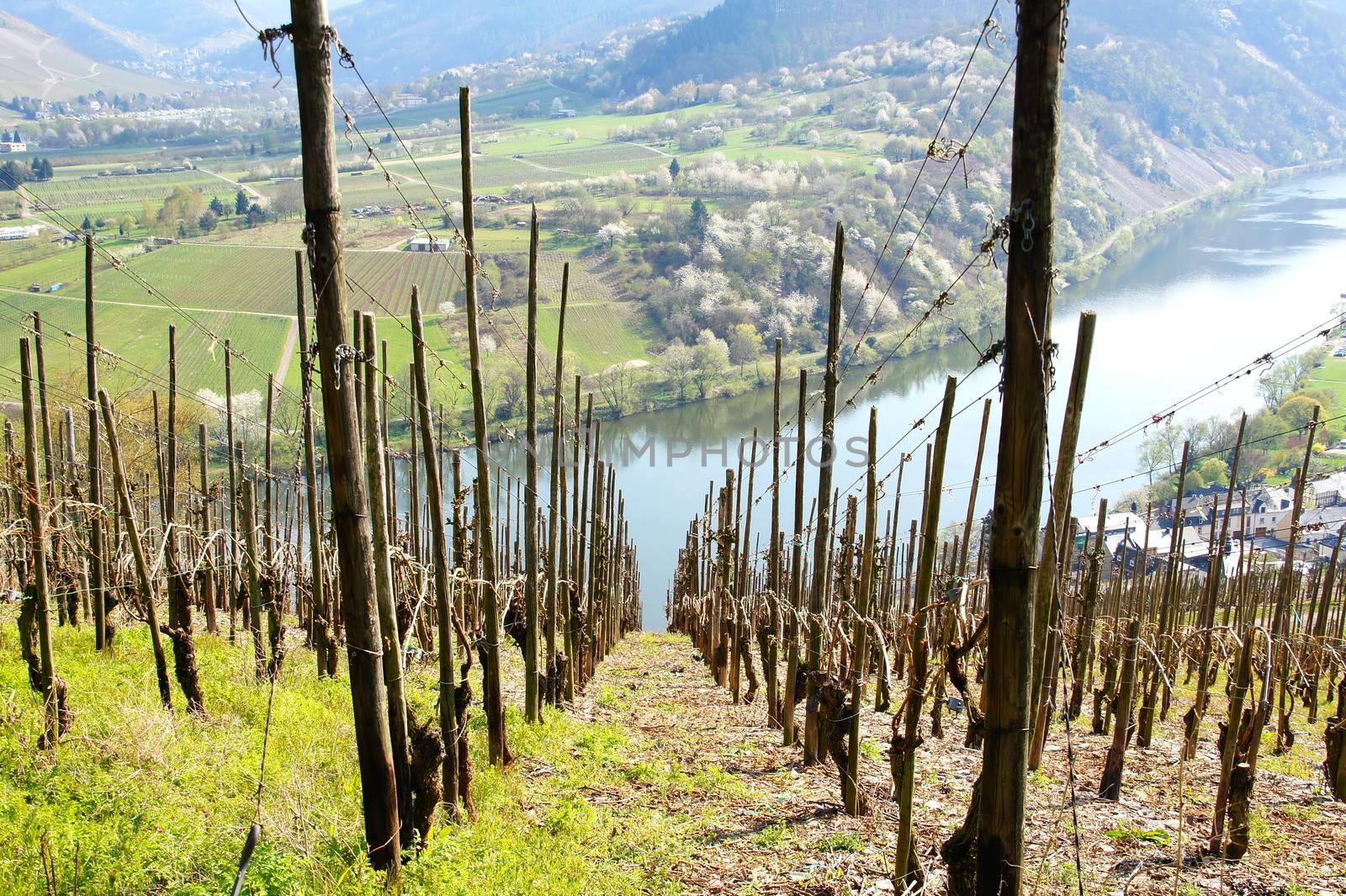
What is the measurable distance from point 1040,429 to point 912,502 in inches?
1870

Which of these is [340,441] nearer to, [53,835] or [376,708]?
[376,708]

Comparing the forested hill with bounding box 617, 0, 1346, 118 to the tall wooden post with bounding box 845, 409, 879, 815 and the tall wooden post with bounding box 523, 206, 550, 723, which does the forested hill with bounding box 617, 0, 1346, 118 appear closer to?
the tall wooden post with bounding box 523, 206, 550, 723

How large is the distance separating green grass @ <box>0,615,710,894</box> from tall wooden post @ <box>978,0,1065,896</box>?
292 cm

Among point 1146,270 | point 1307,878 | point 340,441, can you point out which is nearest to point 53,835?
point 340,441

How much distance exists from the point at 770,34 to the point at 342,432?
185636 millimetres

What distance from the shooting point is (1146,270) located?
8375 cm

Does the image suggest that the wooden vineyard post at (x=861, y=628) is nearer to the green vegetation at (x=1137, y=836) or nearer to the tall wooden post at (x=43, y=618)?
the green vegetation at (x=1137, y=836)

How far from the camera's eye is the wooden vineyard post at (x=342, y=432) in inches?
195

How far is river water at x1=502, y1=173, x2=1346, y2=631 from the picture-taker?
4266 cm

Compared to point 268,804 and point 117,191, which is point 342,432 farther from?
point 117,191

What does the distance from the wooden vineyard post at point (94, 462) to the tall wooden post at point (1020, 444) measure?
289 inches

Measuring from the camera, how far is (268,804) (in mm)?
6500

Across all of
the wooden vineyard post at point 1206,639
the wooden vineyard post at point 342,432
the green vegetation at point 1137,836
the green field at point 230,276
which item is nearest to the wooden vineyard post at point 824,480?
the green vegetation at point 1137,836

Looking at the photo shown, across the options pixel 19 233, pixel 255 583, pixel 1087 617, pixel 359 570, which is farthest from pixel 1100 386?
pixel 19 233
